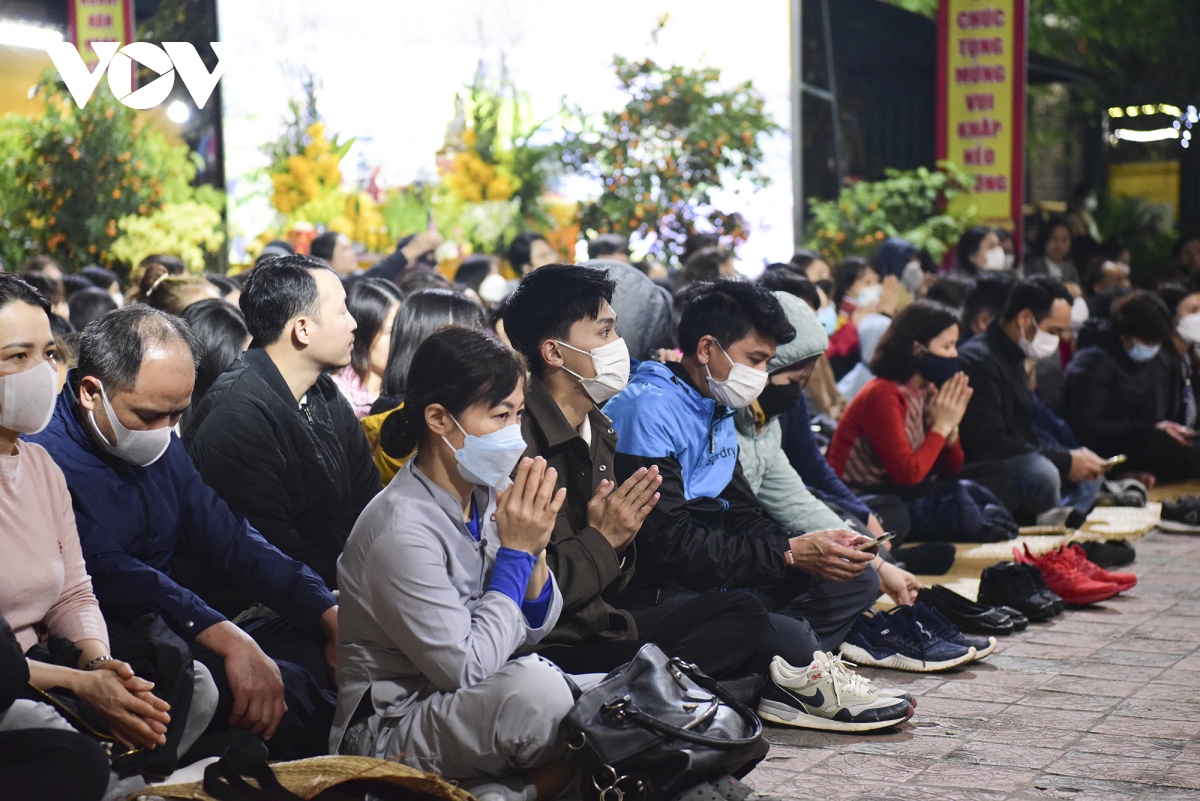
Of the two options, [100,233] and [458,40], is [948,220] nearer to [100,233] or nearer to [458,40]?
[458,40]

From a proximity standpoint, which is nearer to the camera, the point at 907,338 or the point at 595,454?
the point at 595,454

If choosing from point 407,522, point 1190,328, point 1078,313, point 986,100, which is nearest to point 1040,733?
point 407,522

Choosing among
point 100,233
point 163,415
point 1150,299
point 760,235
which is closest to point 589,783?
point 163,415

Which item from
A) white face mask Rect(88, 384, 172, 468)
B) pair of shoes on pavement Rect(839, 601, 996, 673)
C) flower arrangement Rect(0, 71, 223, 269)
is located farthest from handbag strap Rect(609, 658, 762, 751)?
flower arrangement Rect(0, 71, 223, 269)

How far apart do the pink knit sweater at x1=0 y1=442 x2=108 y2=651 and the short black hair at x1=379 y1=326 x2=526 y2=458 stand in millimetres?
869

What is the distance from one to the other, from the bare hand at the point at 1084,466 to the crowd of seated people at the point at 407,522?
173 cm

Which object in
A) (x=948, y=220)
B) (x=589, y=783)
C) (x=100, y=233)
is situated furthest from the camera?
(x=948, y=220)

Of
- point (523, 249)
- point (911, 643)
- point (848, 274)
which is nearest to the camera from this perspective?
point (911, 643)

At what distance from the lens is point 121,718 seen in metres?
3.16

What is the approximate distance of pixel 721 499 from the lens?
4871 mm

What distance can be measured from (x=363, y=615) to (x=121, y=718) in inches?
23.2

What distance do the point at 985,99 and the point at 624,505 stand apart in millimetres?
10667

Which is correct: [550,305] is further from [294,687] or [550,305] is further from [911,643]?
[911,643]

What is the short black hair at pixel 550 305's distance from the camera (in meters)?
4.21
